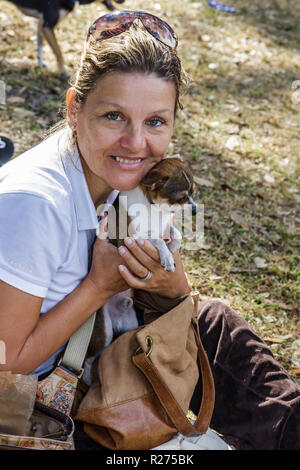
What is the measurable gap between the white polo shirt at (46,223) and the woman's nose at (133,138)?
0.61ft

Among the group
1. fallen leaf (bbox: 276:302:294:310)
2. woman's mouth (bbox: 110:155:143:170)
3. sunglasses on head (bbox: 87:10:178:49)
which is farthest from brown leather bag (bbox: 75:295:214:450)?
fallen leaf (bbox: 276:302:294:310)

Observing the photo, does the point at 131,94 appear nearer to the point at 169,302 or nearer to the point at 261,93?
the point at 169,302

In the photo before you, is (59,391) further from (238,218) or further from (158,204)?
(238,218)

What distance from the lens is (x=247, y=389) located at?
6.21 ft

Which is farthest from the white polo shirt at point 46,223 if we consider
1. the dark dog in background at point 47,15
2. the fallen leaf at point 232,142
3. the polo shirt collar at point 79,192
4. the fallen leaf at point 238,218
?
the dark dog in background at point 47,15

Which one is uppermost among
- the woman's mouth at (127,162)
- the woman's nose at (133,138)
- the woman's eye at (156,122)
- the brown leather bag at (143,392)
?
the woman's eye at (156,122)

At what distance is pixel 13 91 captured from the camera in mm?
4574

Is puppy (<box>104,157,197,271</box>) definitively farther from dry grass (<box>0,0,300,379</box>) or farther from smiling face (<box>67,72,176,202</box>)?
dry grass (<box>0,0,300,379</box>)

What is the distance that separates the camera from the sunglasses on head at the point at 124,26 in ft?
5.28

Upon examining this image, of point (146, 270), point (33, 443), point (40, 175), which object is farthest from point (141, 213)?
point (33, 443)

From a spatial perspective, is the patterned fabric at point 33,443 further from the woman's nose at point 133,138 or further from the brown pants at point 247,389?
the woman's nose at point 133,138

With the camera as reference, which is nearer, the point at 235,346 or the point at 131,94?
the point at 131,94
